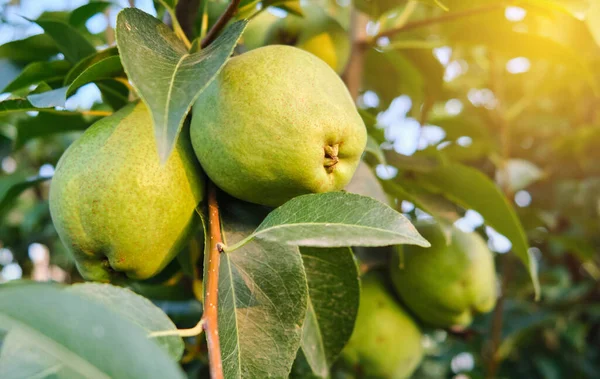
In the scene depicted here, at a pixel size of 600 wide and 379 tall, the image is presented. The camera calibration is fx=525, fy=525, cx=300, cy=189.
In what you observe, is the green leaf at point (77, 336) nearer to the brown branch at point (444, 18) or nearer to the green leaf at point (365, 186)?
the green leaf at point (365, 186)

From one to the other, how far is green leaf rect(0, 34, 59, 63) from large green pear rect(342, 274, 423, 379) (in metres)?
0.87

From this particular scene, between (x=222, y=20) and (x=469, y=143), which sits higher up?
(x=222, y=20)

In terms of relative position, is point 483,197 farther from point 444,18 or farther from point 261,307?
point 261,307

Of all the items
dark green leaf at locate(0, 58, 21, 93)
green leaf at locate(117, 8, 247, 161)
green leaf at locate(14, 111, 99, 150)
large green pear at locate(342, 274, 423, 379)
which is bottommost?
large green pear at locate(342, 274, 423, 379)

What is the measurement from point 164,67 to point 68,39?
418 mm

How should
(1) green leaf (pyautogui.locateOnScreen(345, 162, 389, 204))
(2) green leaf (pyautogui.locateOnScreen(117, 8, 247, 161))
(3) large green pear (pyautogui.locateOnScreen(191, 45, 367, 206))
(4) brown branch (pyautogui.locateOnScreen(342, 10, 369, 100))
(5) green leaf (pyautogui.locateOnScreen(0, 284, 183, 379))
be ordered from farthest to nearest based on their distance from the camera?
1. (4) brown branch (pyautogui.locateOnScreen(342, 10, 369, 100))
2. (1) green leaf (pyautogui.locateOnScreen(345, 162, 389, 204))
3. (3) large green pear (pyautogui.locateOnScreen(191, 45, 367, 206))
4. (2) green leaf (pyautogui.locateOnScreen(117, 8, 247, 161))
5. (5) green leaf (pyautogui.locateOnScreen(0, 284, 183, 379))

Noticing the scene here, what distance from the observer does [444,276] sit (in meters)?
1.22

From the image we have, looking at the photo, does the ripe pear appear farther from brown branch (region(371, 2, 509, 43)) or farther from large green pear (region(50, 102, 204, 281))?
large green pear (region(50, 102, 204, 281))

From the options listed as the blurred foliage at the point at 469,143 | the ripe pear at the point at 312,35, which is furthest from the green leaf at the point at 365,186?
the ripe pear at the point at 312,35

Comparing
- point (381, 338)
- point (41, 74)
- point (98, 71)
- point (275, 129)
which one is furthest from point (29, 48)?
point (381, 338)

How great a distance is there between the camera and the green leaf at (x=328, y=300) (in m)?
0.84

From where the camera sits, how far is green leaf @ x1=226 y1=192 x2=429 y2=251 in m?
0.54

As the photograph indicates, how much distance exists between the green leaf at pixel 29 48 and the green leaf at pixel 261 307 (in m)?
0.63

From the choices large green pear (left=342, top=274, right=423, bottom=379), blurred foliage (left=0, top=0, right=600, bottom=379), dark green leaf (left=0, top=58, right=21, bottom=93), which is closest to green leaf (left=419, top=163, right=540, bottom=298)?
blurred foliage (left=0, top=0, right=600, bottom=379)
